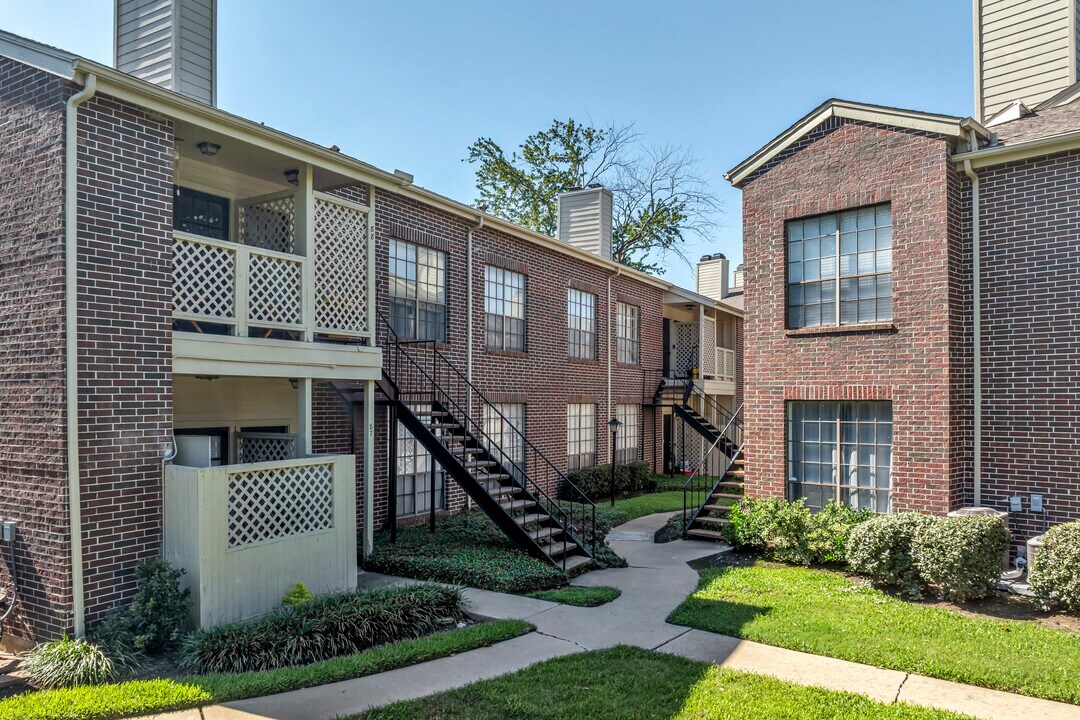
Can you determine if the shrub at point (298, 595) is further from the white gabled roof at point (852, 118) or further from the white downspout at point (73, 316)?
the white gabled roof at point (852, 118)

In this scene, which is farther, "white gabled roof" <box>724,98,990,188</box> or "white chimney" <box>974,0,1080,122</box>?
"white chimney" <box>974,0,1080,122</box>

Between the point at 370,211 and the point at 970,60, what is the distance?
1129cm

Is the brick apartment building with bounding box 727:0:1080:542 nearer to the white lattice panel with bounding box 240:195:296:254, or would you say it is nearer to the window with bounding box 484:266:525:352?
the window with bounding box 484:266:525:352

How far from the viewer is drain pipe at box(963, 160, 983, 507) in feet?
32.6

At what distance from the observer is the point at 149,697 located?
5.38 meters

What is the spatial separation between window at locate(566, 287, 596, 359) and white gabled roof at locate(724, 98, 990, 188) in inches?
242

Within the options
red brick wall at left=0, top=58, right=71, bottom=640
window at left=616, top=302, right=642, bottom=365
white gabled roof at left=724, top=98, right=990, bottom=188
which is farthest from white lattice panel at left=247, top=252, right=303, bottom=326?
window at left=616, top=302, right=642, bottom=365

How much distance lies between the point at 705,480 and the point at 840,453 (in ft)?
18.0

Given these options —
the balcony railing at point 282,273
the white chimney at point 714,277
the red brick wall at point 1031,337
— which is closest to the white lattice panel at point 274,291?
the balcony railing at point 282,273

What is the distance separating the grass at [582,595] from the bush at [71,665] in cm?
439

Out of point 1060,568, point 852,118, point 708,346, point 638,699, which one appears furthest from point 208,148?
point 708,346

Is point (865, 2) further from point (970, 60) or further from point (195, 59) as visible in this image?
point (195, 59)

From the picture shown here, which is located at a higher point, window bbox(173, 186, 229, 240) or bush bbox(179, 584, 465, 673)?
window bbox(173, 186, 229, 240)

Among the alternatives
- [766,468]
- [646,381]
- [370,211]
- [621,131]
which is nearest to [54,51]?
[370,211]
